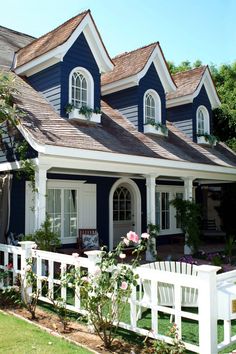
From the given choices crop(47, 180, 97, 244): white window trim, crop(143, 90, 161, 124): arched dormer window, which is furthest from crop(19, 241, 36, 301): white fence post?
crop(143, 90, 161, 124): arched dormer window

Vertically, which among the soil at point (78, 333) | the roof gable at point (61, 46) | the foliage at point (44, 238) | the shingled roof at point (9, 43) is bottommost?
the soil at point (78, 333)

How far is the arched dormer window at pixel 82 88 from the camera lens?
1111 centimetres

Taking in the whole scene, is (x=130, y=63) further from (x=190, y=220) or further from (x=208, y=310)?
(x=208, y=310)

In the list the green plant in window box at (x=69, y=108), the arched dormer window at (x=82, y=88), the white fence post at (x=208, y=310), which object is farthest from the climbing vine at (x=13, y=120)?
the white fence post at (x=208, y=310)

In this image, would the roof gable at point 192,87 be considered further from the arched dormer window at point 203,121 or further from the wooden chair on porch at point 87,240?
the wooden chair on porch at point 87,240

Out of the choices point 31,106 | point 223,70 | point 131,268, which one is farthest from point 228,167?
point 223,70

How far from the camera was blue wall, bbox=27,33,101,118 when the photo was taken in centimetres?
1055

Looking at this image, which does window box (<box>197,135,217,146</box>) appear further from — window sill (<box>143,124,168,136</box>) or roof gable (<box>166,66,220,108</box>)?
window sill (<box>143,124,168,136</box>)

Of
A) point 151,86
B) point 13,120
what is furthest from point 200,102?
point 13,120

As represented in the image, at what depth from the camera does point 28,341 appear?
16.3 ft

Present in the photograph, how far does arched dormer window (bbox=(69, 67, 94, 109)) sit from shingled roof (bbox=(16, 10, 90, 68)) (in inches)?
37.2

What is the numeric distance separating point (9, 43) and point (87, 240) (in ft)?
26.2

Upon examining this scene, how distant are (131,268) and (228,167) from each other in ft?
28.1

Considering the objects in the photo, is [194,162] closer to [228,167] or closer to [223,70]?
[228,167]
